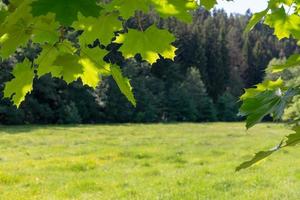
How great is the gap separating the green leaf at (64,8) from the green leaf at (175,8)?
17.2 inches

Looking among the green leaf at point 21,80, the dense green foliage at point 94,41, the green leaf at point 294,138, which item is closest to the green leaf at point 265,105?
the dense green foliage at point 94,41

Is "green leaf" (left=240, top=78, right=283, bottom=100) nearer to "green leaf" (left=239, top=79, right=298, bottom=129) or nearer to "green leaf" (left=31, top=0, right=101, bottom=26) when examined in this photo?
"green leaf" (left=239, top=79, right=298, bottom=129)

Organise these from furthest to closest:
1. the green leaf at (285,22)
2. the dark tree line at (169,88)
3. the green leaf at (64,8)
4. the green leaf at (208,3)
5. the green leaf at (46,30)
Answer: the dark tree line at (169,88)
the green leaf at (285,22)
the green leaf at (208,3)
the green leaf at (46,30)
the green leaf at (64,8)

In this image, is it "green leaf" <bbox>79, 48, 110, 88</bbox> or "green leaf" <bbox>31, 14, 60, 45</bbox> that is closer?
"green leaf" <bbox>31, 14, 60, 45</bbox>

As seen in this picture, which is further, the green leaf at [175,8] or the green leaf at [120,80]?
the green leaf at [120,80]

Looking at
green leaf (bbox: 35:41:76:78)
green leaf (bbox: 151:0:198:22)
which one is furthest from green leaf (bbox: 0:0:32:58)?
green leaf (bbox: 151:0:198:22)

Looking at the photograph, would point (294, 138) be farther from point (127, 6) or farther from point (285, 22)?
point (285, 22)

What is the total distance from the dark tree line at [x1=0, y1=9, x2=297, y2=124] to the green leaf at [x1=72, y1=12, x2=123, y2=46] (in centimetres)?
3335

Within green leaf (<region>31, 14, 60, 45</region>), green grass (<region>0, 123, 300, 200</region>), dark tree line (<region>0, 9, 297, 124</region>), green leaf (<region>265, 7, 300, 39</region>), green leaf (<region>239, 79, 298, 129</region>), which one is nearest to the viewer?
green leaf (<region>239, 79, 298, 129</region>)

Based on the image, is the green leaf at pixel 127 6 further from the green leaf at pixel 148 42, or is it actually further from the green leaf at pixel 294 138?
the green leaf at pixel 294 138

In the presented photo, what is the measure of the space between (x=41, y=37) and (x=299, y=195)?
31.6 ft

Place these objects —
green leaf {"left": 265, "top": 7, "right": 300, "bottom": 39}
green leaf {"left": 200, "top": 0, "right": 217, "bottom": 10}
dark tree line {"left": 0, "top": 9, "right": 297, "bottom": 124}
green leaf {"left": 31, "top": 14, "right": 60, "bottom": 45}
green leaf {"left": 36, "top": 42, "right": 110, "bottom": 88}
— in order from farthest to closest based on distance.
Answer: dark tree line {"left": 0, "top": 9, "right": 297, "bottom": 124} → green leaf {"left": 265, "top": 7, "right": 300, "bottom": 39} → green leaf {"left": 200, "top": 0, "right": 217, "bottom": 10} → green leaf {"left": 36, "top": 42, "right": 110, "bottom": 88} → green leaf {"left": 31, "top": 14, "right": 60, "bottom": 45}

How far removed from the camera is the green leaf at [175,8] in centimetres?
178

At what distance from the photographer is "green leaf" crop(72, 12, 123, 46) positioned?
1.86 m
